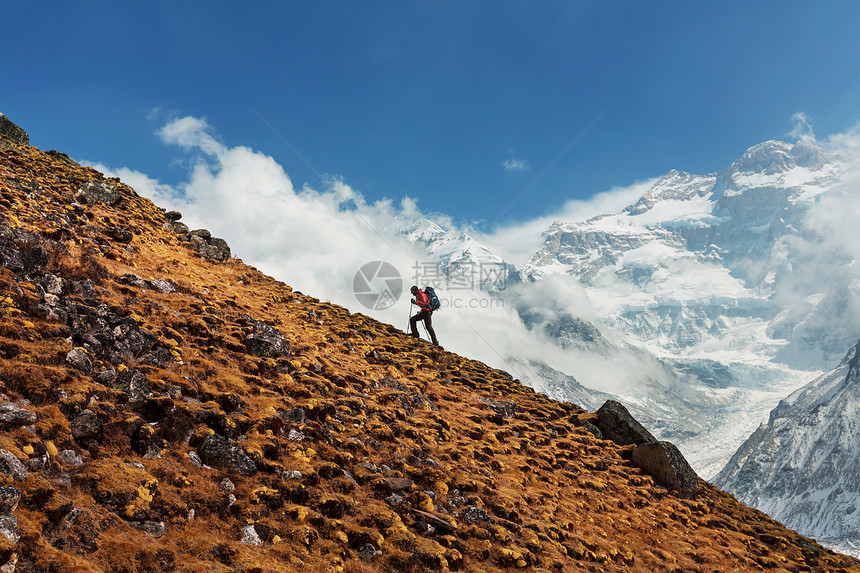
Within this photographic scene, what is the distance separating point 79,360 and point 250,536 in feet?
23.4

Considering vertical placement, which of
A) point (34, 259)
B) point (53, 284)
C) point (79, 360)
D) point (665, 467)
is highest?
point (34, 259)

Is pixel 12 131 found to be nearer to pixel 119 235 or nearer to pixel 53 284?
pixel 119 235

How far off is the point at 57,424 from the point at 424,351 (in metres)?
22.7

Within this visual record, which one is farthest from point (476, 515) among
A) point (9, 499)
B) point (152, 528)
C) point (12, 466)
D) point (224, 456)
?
point (12, 466)

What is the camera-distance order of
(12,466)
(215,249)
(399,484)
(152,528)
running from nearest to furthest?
(12,466) → (152,528) → (399,484) → (215,249)

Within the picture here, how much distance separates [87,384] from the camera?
42.9ft

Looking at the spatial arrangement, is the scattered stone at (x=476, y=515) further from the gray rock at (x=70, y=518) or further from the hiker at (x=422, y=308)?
the hiker at (x=422, y=308)

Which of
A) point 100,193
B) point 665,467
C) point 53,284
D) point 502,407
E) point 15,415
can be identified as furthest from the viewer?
point 100,193

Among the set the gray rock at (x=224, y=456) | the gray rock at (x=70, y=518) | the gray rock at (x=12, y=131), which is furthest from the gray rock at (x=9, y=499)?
the gray rock at (x=12, y=131)

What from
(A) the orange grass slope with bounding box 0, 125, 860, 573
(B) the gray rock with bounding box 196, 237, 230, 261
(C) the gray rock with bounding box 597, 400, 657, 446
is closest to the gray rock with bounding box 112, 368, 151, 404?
(A) the orange grass slope with bounding box 0, 125, 860, 573

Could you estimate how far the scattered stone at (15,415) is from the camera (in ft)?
35.7

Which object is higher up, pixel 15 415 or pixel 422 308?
pixel 422 308

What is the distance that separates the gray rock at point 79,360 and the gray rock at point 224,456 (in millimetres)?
3887

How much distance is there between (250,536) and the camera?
446 inches
